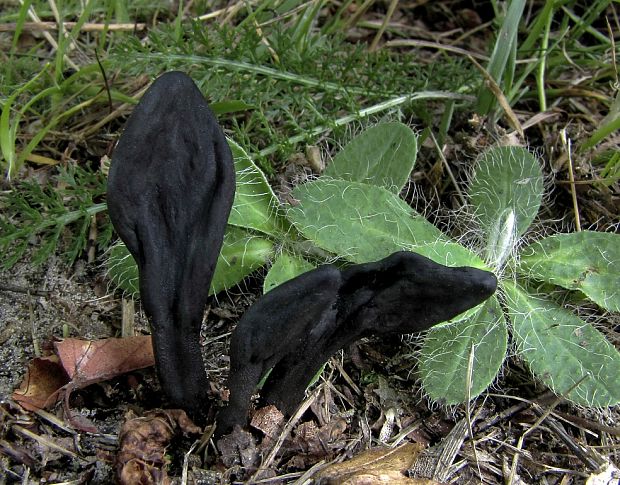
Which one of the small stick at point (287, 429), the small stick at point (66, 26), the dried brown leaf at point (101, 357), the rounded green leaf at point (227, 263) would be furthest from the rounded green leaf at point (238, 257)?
the small stick at point (66, 26)

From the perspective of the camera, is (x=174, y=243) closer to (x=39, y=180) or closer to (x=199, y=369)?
(x=199, y=369)

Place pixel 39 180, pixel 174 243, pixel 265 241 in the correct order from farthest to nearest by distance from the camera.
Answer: pixel 39 180, pixel 265 241, pixel 174 243

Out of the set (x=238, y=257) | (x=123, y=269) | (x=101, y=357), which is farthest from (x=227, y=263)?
(x=101, y=357)

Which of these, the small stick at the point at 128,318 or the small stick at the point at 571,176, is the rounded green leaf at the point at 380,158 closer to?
the small stick at the point at 571,176

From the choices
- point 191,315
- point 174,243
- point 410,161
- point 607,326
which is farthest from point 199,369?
point 607,326

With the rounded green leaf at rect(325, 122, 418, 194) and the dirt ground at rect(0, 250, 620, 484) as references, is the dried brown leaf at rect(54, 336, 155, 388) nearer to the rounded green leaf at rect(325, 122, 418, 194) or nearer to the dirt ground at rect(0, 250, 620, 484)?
the dirt ground at rect(0, 250, 620, 484)

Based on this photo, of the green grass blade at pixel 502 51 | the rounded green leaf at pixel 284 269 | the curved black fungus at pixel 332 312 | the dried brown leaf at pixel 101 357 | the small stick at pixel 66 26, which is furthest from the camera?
the small stick at pixel 66 26
